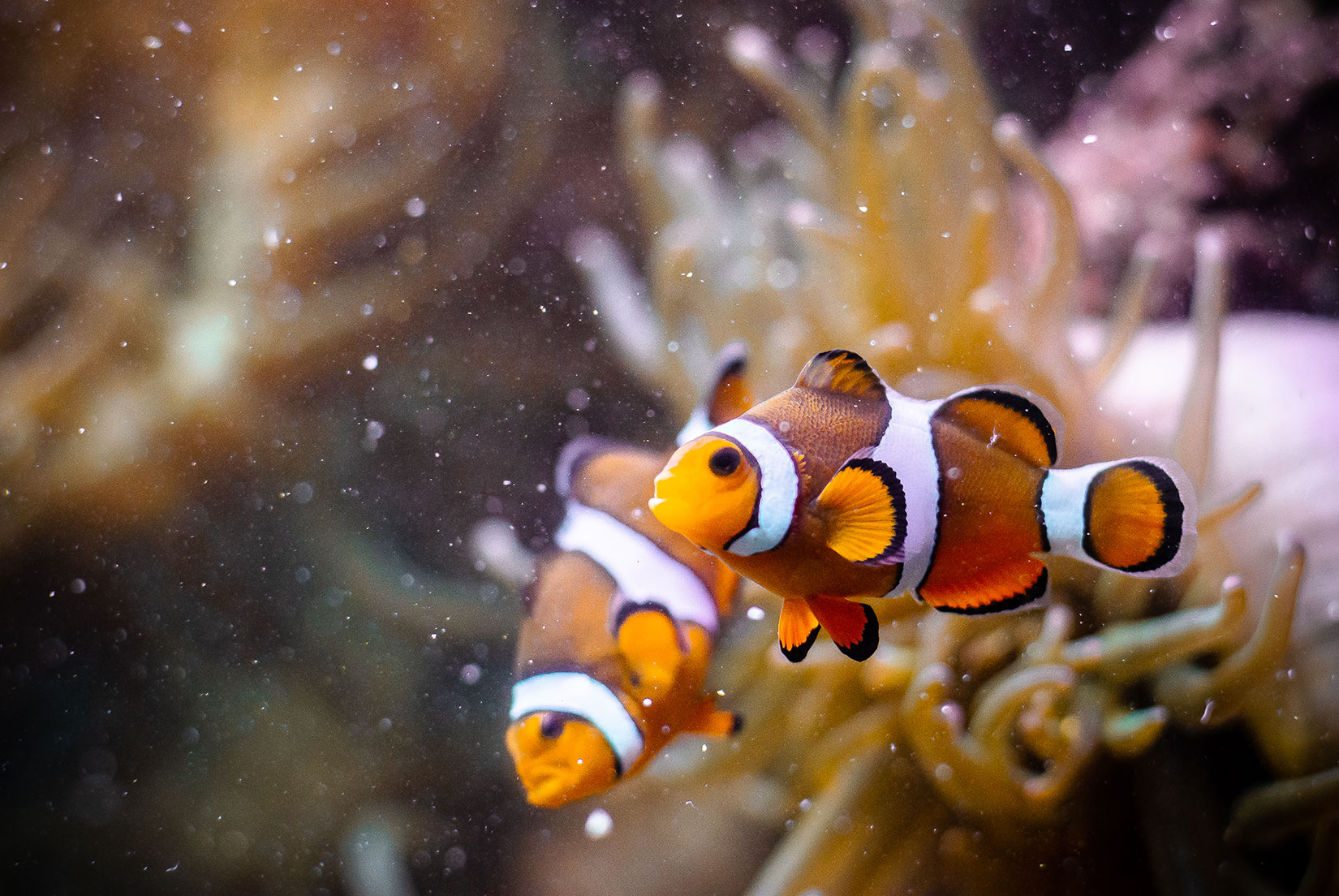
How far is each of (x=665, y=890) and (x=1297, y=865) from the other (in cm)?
83

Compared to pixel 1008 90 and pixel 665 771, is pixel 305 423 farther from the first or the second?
pixel 1008 90

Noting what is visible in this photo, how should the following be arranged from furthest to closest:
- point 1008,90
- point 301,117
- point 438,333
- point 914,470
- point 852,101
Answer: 1. point 301,117
2. point 438,333
3. point 1008,90
4. point 852,101
5. point 914,470

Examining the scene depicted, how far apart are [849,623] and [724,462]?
16 centimetres

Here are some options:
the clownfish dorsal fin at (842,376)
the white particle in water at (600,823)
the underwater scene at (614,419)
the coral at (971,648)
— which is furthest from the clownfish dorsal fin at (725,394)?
the white particle in water at (600,823)

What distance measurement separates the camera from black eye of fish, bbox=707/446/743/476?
491 mm

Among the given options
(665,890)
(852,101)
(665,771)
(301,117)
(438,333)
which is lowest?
(665,890)

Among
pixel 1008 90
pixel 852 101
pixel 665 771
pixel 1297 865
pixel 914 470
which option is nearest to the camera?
pixel 914 470

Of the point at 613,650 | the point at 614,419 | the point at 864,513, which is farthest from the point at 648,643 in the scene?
the point at 614,419

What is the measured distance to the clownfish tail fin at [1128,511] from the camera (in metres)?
0.55

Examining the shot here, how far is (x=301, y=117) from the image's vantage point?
1.72 metres

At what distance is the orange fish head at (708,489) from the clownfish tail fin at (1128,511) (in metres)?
0.22

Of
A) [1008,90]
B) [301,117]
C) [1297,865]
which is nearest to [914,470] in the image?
[1297,865]

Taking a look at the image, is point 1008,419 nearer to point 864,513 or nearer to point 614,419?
point 864,513

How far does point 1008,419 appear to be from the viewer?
0.57 meters
